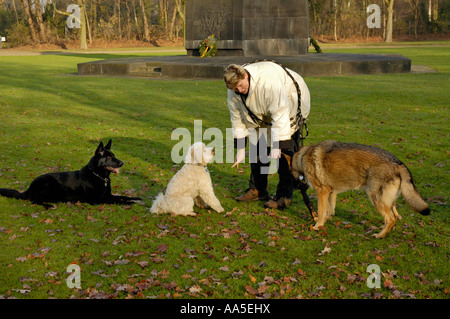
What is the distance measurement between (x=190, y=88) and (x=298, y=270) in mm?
18076

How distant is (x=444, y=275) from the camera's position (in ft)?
18.5

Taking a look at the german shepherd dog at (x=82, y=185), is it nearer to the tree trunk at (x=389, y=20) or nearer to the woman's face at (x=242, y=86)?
the woman's face at (x=242, y=86)

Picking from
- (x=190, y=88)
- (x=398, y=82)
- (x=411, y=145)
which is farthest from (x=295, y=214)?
(x=398, y=82)

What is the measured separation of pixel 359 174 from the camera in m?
6.49

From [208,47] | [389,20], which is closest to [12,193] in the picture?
[208,47]

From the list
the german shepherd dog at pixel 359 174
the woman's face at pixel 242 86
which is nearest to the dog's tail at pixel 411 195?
the german shepherd dog at pixel 359 174

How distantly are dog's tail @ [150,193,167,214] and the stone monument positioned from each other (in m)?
21.8

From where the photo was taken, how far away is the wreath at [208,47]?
95.1 ft

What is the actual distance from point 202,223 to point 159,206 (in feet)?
2.55

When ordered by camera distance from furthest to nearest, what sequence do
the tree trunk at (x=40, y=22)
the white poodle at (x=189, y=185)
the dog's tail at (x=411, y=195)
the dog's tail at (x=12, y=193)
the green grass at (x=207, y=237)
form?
the tree trunk at (x=40, y=22) < the dog's tail at (x=12, y=193) < the white poodle at (x=189, y=185) < the dog's tail at (x=411, y=195) < the green grass at (x=207, y=237)

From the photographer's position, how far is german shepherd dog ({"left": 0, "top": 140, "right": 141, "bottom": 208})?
8.18 m

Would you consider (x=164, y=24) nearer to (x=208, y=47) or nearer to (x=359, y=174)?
(x=208, y=47)

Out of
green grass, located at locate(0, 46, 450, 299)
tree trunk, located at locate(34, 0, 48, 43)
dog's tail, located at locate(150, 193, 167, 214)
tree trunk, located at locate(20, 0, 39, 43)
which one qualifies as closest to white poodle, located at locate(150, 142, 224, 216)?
dog's tail, located at locate(150, 193, 167, 214)

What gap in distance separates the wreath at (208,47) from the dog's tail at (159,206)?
2253cm
